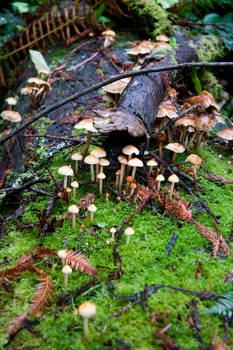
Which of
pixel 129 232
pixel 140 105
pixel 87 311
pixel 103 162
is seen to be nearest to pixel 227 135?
pixel 140 105

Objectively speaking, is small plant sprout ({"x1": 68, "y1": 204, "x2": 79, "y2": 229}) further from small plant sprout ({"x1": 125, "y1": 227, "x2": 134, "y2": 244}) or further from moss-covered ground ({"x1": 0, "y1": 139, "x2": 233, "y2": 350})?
small plant sprout ({"x1": 125, "y1": 227, "x2": 134, "y2": 244})

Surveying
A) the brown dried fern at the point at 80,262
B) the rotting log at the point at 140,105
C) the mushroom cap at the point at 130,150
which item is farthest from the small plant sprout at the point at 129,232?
the rotting log at the point at 140,105

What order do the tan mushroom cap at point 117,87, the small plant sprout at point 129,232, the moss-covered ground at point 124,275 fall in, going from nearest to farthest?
1. the moss-covered ground at point 124,275
2. the small plant sprout at point 129,232
3. the tan mushroom cap at point 117,87

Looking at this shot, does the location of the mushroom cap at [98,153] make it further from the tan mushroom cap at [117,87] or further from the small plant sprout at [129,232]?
the tan mushroom cap at [117,87]

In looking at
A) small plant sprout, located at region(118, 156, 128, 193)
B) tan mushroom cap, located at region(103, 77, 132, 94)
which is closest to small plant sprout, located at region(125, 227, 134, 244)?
small plant sprout, located at region(118, 156, 128, 193)

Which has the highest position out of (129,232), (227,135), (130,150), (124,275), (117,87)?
(117,87)

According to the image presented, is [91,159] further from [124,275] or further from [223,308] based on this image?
[223,308]

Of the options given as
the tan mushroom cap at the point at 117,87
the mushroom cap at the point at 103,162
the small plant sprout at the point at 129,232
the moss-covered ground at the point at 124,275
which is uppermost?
the tan mushroom cap at the point at 117,87

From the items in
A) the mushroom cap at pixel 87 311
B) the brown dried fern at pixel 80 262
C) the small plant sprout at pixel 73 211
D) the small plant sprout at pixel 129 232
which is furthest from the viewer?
the small plant sprout at pixel 73 211
